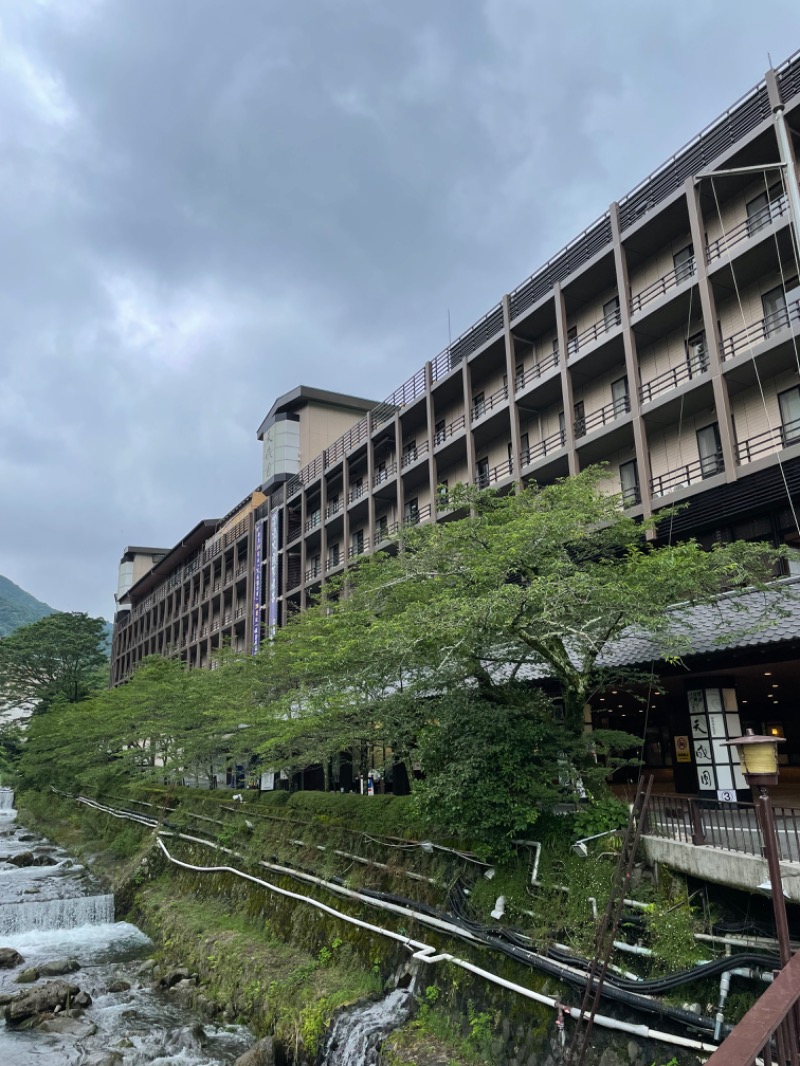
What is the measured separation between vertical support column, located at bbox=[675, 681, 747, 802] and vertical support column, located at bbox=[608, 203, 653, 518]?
21.4 ft

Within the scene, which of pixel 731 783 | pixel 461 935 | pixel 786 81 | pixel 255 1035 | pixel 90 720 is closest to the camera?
pixel 461 935

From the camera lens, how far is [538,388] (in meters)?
30.7

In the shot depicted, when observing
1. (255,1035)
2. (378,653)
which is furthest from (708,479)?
(255,1035)

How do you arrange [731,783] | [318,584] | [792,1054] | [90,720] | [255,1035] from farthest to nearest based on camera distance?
[318,584], [90,720], [731,783], [255,1035], [792,1054]

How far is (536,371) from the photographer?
3228cm

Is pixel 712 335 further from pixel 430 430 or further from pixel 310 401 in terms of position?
pixel 310 401

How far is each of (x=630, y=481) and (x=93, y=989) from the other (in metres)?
23.9

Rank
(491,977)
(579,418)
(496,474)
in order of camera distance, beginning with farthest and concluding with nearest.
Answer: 1. (496,474)
2. (579,418)
3. (491,977)

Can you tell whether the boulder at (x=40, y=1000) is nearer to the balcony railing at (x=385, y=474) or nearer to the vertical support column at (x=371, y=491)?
the vertical support column at (x=371, y=491)

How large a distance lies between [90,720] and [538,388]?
30.2 metres

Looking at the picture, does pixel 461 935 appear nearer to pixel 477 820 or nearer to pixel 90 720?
pixel 477 820

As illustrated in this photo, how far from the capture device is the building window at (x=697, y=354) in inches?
975

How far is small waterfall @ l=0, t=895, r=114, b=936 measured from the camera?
24531 mm

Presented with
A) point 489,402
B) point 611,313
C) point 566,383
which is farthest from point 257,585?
point 611,313
